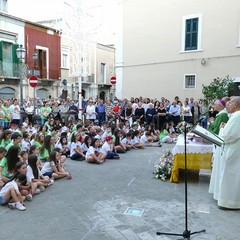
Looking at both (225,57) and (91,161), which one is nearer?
(91,161)

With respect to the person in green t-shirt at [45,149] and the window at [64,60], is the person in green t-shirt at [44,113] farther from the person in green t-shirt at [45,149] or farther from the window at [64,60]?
the window at [64,60]

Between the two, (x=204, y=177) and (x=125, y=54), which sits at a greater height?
(x=125, y=54)

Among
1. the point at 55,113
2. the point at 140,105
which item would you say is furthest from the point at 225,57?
the point at 55,113

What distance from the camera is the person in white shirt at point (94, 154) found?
8.26 m

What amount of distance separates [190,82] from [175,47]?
247 centimetres

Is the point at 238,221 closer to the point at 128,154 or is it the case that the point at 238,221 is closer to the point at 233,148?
the point at 233,148

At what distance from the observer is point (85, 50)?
47.9ft

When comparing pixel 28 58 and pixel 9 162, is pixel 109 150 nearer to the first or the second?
pixel 9 162

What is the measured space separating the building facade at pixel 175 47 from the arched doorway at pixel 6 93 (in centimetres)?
870

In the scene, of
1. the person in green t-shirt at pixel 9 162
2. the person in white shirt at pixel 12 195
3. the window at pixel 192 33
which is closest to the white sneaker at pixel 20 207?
the person in white shirt at pixel 12 195

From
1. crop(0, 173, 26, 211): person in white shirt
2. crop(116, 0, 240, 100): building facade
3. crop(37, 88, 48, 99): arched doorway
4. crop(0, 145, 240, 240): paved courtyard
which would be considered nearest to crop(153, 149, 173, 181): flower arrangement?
crop(0, 145, 240, 240): paved courtyard

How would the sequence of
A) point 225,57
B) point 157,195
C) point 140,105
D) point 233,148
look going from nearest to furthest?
point 233,148 < point 157,195 < point 140,105 < point 225,57

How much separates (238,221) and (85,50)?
11847 millimetres

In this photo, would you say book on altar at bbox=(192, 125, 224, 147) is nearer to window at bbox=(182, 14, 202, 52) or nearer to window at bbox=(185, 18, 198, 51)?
window at bbox=(182, 14, 202, 52)
